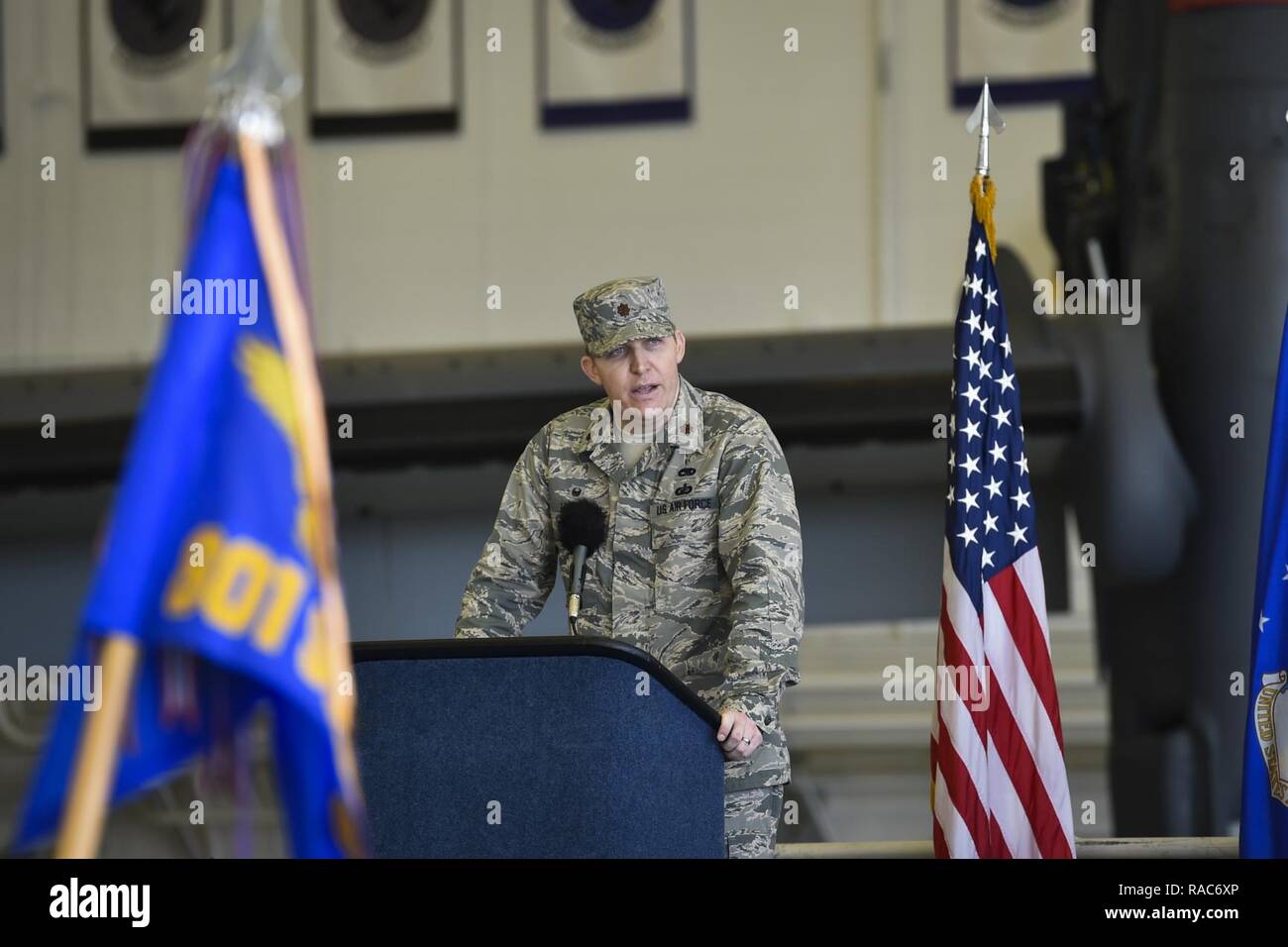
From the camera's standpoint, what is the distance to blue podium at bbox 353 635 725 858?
85.7 inches

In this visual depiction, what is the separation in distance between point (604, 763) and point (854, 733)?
4724 mm

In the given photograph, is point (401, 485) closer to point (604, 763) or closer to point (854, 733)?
point (854, 733)

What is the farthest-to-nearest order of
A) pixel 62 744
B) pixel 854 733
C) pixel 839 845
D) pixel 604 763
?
pixel 854 733
pixel 839 845
pixel 604 763
pixel 62 744

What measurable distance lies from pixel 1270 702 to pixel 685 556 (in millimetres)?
1068

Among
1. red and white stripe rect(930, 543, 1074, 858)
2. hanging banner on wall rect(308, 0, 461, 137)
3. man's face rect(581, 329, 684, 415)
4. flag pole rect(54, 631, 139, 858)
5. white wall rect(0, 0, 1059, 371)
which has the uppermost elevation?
hanging banner on wall rect(308, 0, 461, 137)

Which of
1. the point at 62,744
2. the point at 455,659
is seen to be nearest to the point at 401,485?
the point at 455,659

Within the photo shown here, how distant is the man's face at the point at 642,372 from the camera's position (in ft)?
8.69

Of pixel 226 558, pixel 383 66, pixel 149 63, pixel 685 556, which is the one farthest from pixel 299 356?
pixel 149 63

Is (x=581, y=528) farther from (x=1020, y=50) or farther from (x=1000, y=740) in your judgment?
(x=1020, y=50)

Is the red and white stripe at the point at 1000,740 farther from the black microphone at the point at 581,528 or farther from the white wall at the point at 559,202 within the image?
the white wall at the point at 559,202

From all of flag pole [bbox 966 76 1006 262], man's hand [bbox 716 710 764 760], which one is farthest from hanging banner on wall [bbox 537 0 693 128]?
man's hand [bbox 716 710 764 760]

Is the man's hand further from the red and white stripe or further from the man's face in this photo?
the red and white stripe

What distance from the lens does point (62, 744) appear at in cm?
131

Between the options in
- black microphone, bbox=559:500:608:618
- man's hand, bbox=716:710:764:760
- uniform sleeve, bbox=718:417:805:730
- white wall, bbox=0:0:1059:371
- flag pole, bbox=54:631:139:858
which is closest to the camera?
flag pole, bbox=54:631:139:858
